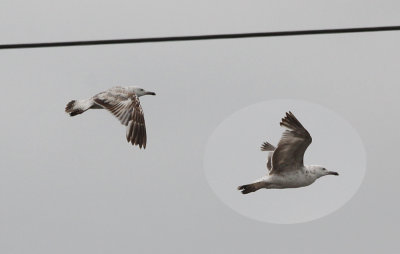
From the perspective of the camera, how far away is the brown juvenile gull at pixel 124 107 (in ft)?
71.2

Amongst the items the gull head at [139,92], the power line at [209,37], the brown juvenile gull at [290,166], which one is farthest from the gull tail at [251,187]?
the power line at [209,37]

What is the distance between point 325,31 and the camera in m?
14.1

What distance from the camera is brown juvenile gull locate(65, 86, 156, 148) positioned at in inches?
854

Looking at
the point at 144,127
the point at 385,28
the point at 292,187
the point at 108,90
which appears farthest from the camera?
the point at 292,187

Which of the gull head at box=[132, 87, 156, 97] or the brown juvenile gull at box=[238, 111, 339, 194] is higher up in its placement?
the gull head at box=[132, 87, 156, 97]

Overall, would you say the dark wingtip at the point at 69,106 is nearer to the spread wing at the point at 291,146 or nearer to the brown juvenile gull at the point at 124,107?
the brown juvenile gull at the point at 124,107

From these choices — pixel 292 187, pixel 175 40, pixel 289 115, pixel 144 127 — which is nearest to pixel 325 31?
pixel 175 40

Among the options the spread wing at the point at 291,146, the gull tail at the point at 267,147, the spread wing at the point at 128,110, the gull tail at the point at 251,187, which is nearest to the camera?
the spread wing at the point at 128,110

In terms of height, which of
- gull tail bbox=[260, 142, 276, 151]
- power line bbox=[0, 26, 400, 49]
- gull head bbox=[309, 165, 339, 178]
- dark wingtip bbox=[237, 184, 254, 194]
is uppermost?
gull tail bbox=[260, 142, 276, 151]

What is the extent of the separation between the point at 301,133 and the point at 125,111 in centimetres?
384

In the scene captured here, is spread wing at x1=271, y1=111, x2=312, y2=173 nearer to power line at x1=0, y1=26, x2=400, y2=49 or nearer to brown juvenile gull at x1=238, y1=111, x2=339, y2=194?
brown juvenile gull at x1=238, y1=111, x2=339, y2=194

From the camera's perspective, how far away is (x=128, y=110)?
2248 centimetres

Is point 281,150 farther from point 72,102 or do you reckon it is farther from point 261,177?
point 72,102

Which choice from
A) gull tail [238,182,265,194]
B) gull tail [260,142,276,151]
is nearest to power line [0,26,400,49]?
gull tail [238,182,265,194]
